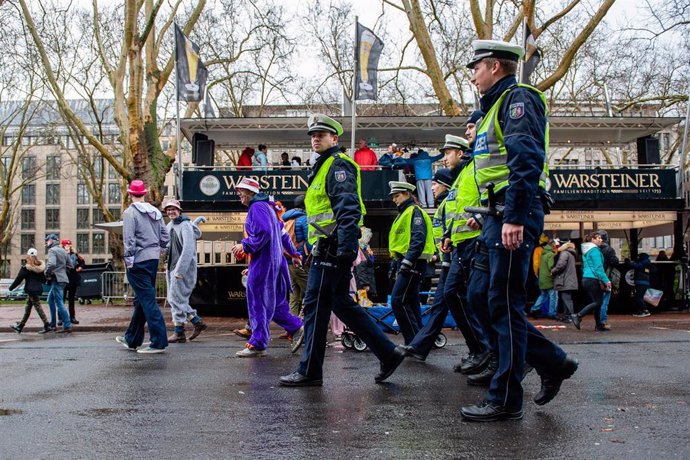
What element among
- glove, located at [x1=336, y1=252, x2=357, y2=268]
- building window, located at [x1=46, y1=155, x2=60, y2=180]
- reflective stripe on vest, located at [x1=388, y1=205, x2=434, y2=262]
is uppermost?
building window, located at [x1=46, y1=155, x2=60, y2=180]

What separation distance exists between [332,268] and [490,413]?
6.54 ft

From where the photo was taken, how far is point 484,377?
243 inches

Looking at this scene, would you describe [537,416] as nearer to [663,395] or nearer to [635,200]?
[663,395]

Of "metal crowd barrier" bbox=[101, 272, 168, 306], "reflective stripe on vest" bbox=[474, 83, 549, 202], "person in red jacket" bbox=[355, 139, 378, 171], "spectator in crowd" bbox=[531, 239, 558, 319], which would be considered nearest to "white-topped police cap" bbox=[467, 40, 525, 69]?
"reflective stripe on vest" bbox=[474, 83, 549, 202]

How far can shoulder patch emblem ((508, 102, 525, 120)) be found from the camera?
4.59m

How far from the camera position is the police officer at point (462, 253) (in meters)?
6.74

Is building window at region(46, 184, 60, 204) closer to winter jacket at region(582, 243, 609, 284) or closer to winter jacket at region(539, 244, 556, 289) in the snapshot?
winter jacket at region(539, 244, 556, 289)

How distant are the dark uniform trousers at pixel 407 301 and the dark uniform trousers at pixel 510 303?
12.3ft

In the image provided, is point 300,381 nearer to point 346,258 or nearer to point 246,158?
point 346,258

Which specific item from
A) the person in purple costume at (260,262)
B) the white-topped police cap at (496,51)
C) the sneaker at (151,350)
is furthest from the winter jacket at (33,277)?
the white-topped police cap at (496,51)

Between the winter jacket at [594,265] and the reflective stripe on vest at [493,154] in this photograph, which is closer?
the reflective stripe on vest at [493,154]

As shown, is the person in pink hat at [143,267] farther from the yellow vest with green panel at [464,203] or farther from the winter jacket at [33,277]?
the winter jacket at [33,277]

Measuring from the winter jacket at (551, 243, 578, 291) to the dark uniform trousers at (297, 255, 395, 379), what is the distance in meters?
10.6

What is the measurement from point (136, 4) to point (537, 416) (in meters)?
22.3
